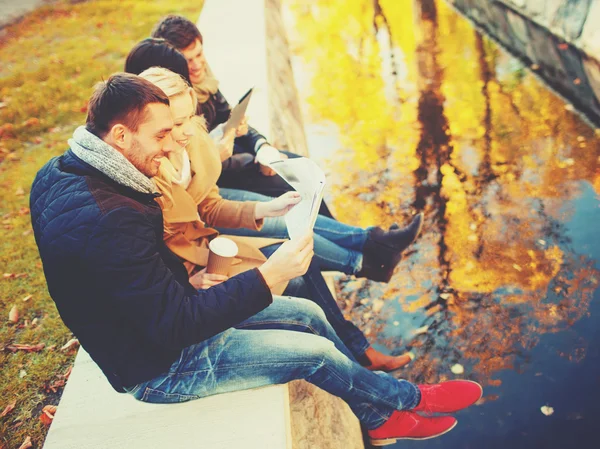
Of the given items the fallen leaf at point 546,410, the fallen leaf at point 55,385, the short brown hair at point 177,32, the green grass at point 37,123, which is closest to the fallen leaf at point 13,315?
the green grass at point 37,123

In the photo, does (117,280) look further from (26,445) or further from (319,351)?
(26,445)

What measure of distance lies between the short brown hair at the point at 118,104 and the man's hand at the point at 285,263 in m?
0.75

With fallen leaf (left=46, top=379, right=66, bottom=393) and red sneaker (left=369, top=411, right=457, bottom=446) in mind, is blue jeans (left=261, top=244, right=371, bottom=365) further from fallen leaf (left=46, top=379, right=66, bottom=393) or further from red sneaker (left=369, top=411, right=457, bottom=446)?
fallen leaf (left=46, top=379, right=66, bottom=393)

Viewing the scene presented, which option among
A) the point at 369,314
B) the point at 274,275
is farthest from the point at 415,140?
the point at 274,275

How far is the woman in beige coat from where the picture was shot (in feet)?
8.00

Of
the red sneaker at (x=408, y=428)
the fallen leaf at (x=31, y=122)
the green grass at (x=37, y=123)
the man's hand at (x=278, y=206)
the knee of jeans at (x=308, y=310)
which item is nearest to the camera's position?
Result: the knee of jeans at (x=308, y=310)

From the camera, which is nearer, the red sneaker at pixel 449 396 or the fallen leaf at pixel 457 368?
the red sneaker at pixel 449 396

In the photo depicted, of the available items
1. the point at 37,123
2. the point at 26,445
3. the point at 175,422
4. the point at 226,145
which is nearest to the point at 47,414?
the point at 26,445

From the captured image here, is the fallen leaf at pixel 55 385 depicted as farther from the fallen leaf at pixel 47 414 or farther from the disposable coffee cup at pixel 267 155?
the disposable coffee cup at pixel 267 155

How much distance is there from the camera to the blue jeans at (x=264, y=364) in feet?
7.13

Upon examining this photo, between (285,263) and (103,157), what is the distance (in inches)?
32.4

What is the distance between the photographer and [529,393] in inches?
113

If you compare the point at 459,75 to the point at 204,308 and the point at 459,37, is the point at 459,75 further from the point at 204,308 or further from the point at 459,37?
the point at 204,308

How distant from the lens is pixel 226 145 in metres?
3.37
